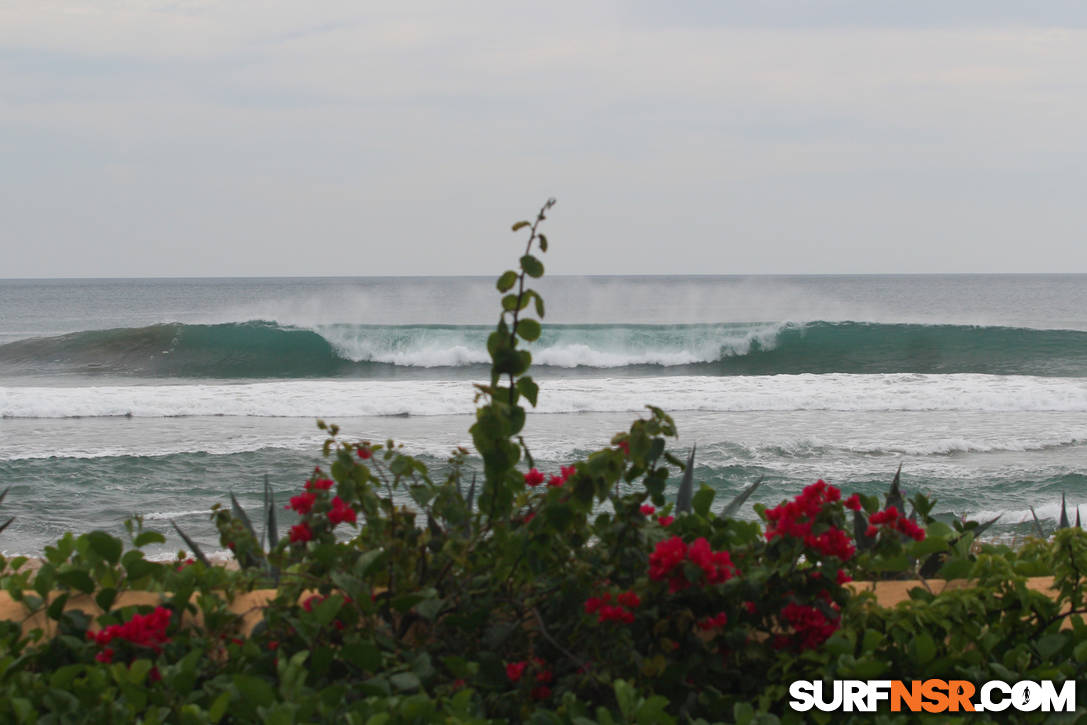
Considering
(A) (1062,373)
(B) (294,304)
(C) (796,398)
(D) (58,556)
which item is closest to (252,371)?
(C) (796,398)

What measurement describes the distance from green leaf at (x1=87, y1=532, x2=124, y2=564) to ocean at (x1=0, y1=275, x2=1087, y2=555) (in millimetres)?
4454

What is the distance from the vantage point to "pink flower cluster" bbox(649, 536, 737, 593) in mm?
1665

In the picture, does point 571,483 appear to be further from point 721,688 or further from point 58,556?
point 58,556

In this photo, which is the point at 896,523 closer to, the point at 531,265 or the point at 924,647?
the point at 924,647

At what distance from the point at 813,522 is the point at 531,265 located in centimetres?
73

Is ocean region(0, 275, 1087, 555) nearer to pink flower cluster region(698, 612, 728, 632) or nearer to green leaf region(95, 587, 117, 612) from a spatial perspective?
green leaf region(95, 587, 117, 612)

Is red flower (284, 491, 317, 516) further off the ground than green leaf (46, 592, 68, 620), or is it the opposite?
red flower (284, 491, 317, 516)

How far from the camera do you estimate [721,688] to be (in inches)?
73.2

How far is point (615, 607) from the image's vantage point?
1.68m

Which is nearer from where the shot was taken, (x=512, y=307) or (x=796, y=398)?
(x=512, y=307)

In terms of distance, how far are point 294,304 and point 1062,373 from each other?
29.6 meters

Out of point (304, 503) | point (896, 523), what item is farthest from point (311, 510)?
point (896, 523)

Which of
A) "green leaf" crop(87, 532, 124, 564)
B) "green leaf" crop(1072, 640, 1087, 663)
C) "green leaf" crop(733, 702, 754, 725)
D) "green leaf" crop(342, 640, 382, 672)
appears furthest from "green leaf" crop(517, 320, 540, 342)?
"green leaf" crop(1072, 640, 1087, 663)

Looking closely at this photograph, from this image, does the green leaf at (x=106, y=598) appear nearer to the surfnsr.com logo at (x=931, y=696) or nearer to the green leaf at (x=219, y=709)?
the green leaf at (x=219, y=709)
